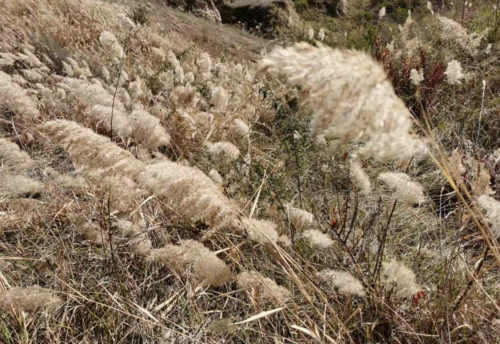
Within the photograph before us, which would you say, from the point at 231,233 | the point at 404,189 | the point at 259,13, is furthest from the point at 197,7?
the point at 404,189

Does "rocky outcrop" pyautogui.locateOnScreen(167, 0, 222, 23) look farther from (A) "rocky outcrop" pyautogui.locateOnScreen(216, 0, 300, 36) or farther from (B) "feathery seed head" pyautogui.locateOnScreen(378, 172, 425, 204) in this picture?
(B) "feathery seed head" pyautogui.locateOnScreen(378, 172, 425, 204)

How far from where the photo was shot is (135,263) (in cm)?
171

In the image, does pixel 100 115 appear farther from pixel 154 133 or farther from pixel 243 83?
pixel 243 83

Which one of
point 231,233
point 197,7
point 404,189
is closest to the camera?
point 404,189

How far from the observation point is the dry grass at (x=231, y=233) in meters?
1.09

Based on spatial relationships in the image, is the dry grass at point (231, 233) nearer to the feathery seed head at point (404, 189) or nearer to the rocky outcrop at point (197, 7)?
the feathery seed head at point (404, 189)

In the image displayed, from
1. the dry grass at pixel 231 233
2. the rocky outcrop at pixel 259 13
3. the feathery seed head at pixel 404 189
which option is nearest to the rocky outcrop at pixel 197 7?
the rocky outcrop at pixel 259 13

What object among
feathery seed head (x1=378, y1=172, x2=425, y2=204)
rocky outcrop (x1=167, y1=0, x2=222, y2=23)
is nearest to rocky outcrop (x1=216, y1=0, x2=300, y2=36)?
rocky outcrop (x1=167, y1=0, x2=222, y2=23)

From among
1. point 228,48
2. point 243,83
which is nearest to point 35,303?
point 243,83

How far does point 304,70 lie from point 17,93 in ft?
4.73

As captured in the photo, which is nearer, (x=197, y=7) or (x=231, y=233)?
(x=231, y=233)

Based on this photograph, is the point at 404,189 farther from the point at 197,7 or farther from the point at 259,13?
the point at 259,13

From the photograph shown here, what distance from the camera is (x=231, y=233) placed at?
5.06ft

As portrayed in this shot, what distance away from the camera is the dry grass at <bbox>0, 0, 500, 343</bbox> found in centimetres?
109
